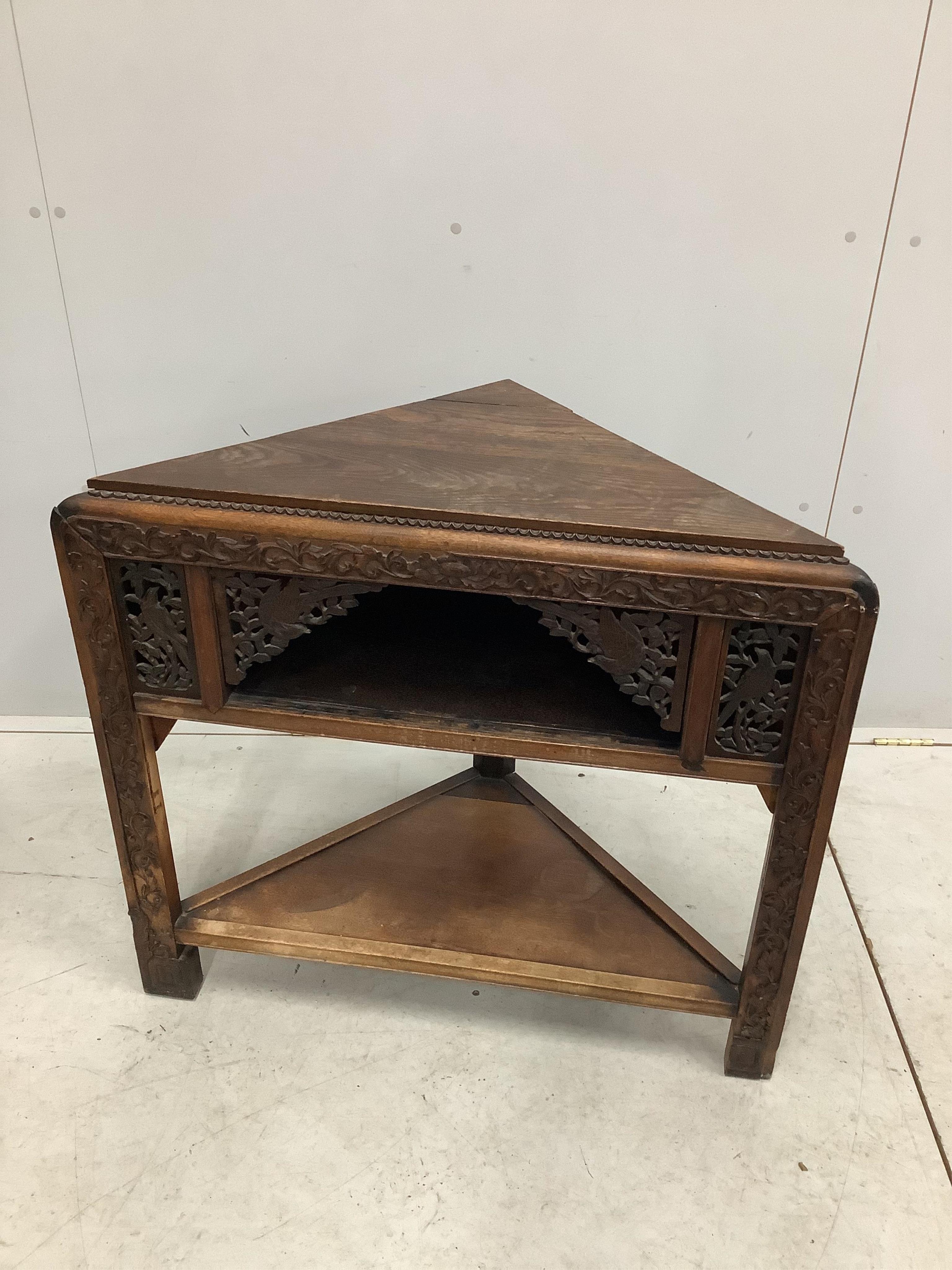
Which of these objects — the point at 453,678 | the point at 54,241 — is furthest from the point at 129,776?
the point at 54,241

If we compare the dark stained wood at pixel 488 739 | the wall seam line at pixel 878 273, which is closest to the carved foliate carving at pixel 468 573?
the dark stained wood at pixel 488 739

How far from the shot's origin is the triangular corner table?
3.30ft

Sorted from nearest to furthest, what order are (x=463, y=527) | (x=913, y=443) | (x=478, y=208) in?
1. (x=463, y=527)
2. (x=478, y=208)
3. (x=913, y=443)

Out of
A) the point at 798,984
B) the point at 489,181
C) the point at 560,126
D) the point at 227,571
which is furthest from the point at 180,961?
the point at 560,126

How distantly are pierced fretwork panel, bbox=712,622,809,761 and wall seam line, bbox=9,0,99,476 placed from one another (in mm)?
1507

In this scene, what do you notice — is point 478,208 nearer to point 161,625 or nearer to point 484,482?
point 484,482

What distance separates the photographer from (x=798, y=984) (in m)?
1.49

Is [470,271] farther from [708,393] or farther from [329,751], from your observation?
[329,751]

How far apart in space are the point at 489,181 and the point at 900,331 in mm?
879

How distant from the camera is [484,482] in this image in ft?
3.70

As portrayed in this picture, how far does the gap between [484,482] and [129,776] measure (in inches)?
25.6

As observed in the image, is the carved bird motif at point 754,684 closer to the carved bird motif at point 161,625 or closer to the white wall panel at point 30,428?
the carved bird motif at point 161,625

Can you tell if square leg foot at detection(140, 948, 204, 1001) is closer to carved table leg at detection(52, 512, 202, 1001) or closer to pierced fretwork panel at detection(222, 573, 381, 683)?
carved table leg at detection(52, 512, 202, 1001)

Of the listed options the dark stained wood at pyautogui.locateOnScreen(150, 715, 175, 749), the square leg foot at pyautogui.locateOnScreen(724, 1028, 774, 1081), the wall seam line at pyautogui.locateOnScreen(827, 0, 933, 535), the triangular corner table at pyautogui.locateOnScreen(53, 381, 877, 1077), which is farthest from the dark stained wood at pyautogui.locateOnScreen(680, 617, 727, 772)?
the wall seam line at pyautogui.locateOnScreen(827, 0, 933, 535)
